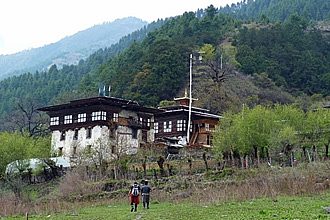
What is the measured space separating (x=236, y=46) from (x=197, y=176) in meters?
82.3

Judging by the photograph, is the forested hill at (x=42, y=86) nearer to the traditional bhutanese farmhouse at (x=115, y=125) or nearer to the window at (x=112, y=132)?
the traditional bhutanese farmhouse at (x=115, y=125)

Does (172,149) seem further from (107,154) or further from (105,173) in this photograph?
(105,173)

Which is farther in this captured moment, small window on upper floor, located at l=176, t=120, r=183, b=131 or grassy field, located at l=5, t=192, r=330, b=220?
small window on upper floor, located at l=176, t=120, r=183, b=131

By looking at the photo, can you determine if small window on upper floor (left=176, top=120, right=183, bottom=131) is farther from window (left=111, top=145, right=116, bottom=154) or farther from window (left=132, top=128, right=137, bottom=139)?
window (left=111, top=145, right=116, bottom=154)

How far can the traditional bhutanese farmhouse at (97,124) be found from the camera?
79312mm

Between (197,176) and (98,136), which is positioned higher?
(98,136)

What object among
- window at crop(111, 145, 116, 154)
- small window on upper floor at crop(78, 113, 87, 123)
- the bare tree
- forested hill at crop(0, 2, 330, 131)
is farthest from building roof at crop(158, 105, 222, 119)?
the bare tree

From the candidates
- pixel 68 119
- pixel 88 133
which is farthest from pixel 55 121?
pixel 88 133

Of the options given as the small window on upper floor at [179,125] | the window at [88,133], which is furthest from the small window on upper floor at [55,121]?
the small window on upper floor at [179,125]

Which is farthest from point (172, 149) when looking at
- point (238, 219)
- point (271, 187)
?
point (238, 219)

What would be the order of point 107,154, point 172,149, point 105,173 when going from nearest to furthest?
point 105,173 < point 107,154 < point 172,149

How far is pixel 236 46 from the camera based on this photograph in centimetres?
13188

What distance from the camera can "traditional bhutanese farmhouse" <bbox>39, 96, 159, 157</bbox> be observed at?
79.3 metres

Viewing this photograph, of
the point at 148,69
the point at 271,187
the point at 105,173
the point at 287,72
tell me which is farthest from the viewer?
the point at 287,72
